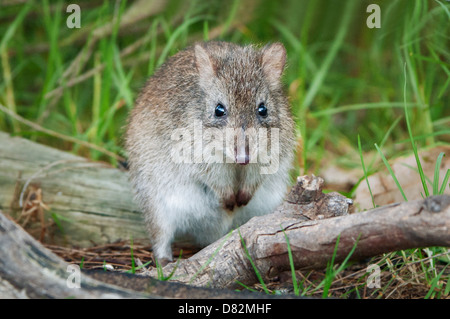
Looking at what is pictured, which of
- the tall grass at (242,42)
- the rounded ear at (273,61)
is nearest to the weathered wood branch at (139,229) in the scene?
the tall grass at (242,42)

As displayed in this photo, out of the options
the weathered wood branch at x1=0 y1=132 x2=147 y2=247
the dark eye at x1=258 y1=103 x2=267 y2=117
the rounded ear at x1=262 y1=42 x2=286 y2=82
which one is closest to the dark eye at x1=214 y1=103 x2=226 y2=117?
the dark eye at x1=258 y1=103 x2=267 y2=117

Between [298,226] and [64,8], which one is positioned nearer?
[298,226]

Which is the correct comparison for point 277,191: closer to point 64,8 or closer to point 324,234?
point 324,234

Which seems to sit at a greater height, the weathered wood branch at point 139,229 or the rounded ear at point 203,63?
the rounded ear at point 203,63

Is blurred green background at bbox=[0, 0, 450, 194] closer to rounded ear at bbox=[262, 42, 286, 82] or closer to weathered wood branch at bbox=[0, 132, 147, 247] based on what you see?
weathered wood branch at bbox=[0, 132, 147, 247]

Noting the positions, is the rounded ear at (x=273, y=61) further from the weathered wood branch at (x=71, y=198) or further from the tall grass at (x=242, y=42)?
the weathered wood branch at (x=71, y=198)

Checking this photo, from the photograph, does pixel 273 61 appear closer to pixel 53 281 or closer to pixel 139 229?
pixel 139 229
